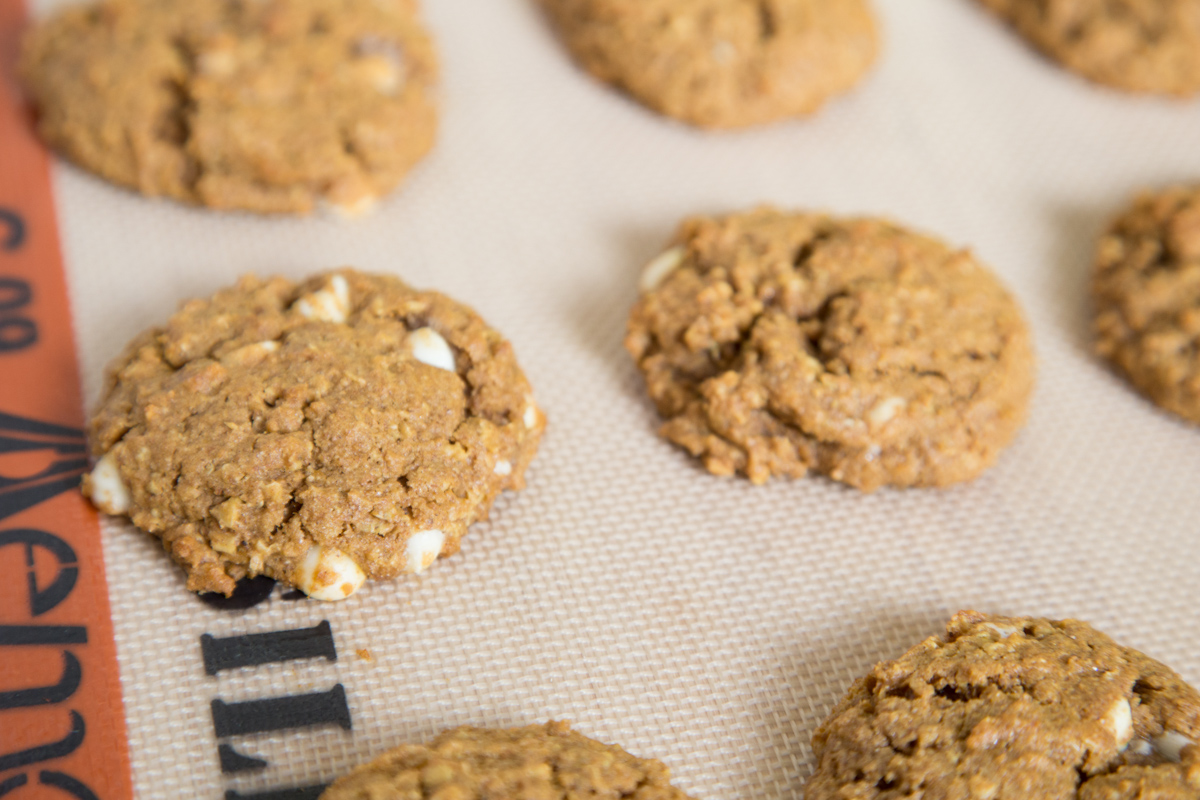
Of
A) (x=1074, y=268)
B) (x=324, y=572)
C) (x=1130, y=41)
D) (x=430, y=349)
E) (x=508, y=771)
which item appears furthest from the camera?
(x=1130, y=41)

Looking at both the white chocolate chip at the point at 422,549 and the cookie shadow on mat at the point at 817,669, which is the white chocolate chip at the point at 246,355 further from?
the cookie shadow on mat at the point at 817,669

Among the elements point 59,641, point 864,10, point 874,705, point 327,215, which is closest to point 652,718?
point 874,705

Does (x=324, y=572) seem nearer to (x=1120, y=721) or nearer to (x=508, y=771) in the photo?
(x=508, y=771)

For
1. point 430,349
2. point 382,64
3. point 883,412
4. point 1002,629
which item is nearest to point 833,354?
point 883,412

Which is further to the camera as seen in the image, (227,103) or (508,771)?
(227,103)

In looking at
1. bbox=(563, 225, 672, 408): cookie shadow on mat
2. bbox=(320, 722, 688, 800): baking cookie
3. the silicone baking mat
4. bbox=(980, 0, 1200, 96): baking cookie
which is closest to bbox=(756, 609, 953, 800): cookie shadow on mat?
the silicone baking mat

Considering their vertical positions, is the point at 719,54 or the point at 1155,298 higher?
the point at 719,54
